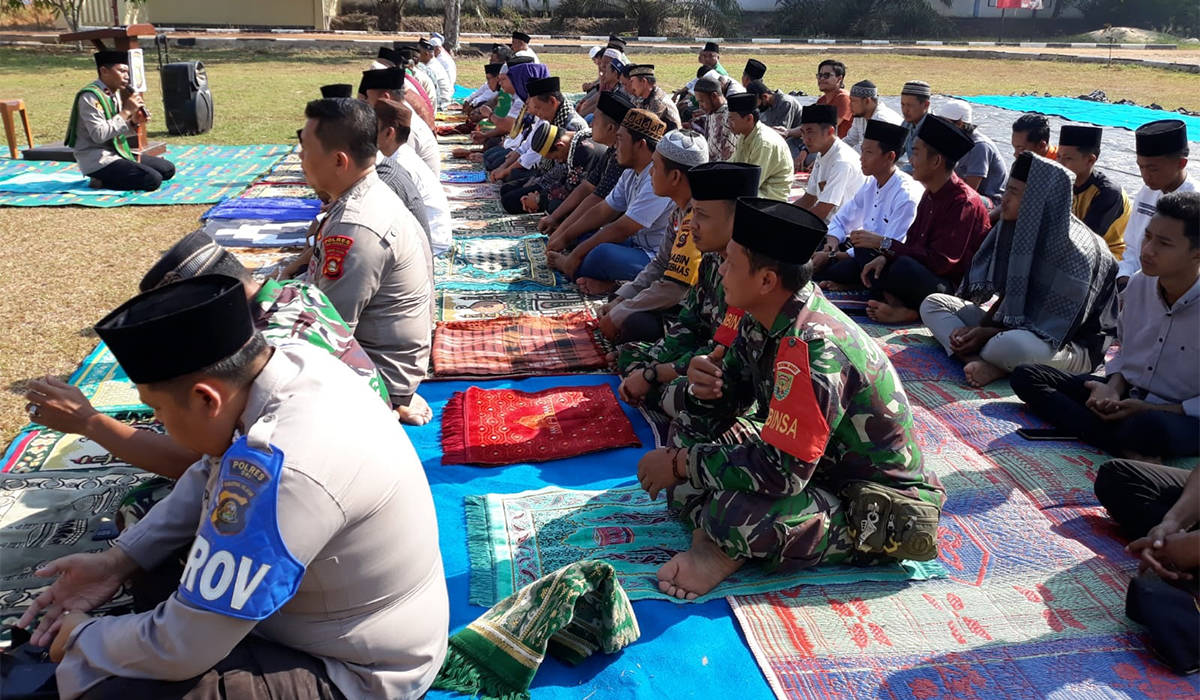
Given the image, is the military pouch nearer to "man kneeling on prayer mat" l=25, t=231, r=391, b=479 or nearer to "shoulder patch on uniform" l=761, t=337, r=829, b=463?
"shoulder patch on uniform" l=761, t=337, r=829, b=463

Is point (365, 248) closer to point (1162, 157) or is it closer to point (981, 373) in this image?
point (981, 373)

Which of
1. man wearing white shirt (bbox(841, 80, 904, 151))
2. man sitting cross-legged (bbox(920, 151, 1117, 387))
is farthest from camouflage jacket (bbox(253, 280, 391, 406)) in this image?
man wearing white shirt (bbox(841, 80, 904, 151))

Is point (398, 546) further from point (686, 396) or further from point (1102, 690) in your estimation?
point (1102, 690)

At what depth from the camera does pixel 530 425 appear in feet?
13.6

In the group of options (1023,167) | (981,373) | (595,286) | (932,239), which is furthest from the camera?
(595,286)

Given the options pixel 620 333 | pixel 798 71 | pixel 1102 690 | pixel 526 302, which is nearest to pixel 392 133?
pixel 526 302

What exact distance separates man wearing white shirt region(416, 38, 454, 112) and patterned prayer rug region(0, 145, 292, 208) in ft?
10.8

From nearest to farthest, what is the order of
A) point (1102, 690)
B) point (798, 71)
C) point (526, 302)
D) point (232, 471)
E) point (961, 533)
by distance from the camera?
point (232, 471) → point (1102, 690) → point (961, 533) → point (526, 302) → point (798, 71)

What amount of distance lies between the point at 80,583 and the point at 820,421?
6.54 ft

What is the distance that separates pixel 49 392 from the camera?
8.61ft

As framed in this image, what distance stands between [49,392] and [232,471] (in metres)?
1.26

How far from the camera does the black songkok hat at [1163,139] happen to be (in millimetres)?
5066

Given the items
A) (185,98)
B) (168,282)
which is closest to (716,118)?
(185,98)

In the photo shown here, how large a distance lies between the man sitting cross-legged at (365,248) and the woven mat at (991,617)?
188 cm
